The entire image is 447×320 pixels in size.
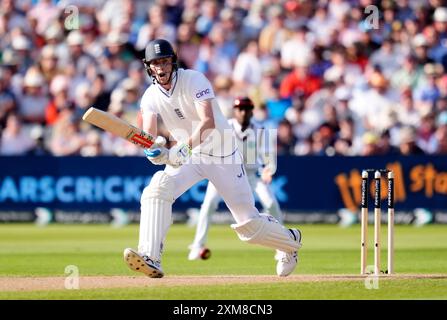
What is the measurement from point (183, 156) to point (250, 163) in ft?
13.6

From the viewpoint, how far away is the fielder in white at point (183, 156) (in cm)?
920

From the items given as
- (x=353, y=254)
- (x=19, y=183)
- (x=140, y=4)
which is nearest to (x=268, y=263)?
(x=353, y=254)

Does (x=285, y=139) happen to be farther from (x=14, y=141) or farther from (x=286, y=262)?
(x=286, y=262)

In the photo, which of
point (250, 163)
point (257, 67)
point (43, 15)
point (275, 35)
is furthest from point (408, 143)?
point (43, 15)

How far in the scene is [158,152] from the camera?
907 cm

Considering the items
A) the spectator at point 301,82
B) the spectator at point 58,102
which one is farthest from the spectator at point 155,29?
the spectator at point 301,82

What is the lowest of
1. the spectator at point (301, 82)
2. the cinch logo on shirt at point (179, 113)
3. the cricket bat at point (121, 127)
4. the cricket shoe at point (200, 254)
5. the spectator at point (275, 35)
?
the cricket bat at point (121, 127)

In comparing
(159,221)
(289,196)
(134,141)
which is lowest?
(159,221)

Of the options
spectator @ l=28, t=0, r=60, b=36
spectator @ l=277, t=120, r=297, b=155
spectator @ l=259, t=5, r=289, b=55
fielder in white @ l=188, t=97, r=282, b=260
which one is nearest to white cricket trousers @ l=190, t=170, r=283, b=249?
fielder in white @ l=188, t=97, r=282, b=260

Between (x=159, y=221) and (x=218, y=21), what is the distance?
11.4m

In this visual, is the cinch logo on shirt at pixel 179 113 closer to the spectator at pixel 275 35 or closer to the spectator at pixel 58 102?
the spectator at pixel 58 102
